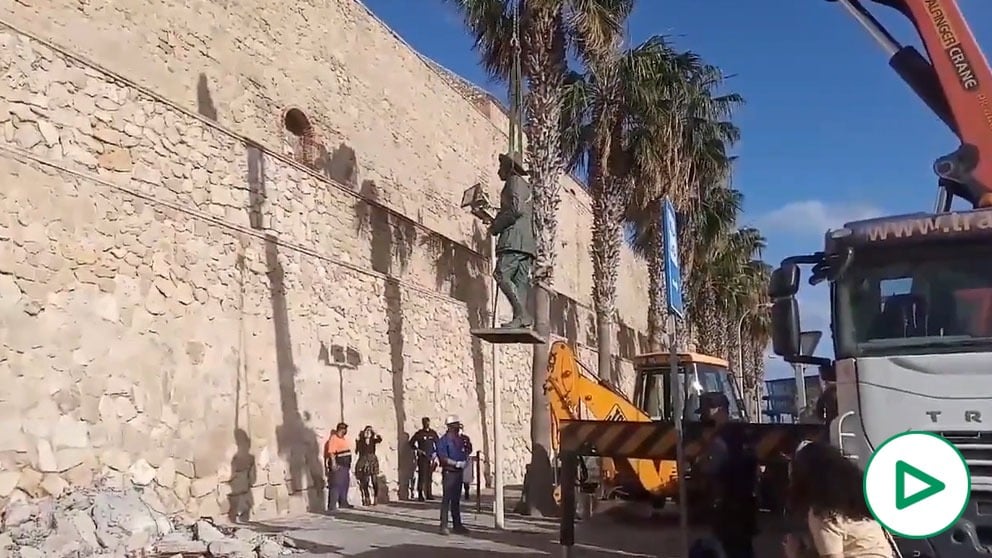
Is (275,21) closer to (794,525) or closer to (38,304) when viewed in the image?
(38,304)

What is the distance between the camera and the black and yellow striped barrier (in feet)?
24.8

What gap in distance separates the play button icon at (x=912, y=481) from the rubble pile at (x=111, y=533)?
7357 millimetres

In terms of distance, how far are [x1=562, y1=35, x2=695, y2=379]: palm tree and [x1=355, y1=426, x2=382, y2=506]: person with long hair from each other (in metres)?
6.07

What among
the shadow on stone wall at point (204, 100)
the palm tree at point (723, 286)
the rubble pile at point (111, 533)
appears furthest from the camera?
the palm tree at point (723, 286)

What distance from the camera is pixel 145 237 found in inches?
444

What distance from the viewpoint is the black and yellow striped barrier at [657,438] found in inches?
298

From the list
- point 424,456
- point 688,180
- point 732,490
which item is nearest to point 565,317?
point 688,180

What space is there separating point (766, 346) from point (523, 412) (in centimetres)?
2881

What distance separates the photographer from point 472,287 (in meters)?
21.2

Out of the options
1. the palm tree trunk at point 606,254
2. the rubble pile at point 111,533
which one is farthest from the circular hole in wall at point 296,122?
the rubble pile at point 111,533

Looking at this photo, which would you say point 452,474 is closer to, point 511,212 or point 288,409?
point 288,409

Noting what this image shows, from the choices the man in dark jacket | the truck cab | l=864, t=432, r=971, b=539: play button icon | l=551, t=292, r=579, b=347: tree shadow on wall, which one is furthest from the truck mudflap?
l=551, t=292, r=579, b=347: tree shadow on wall

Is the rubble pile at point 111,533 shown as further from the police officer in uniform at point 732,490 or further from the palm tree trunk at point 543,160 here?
the palm tree trunk at point 543,160

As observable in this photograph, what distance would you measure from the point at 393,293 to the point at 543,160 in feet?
12.6
